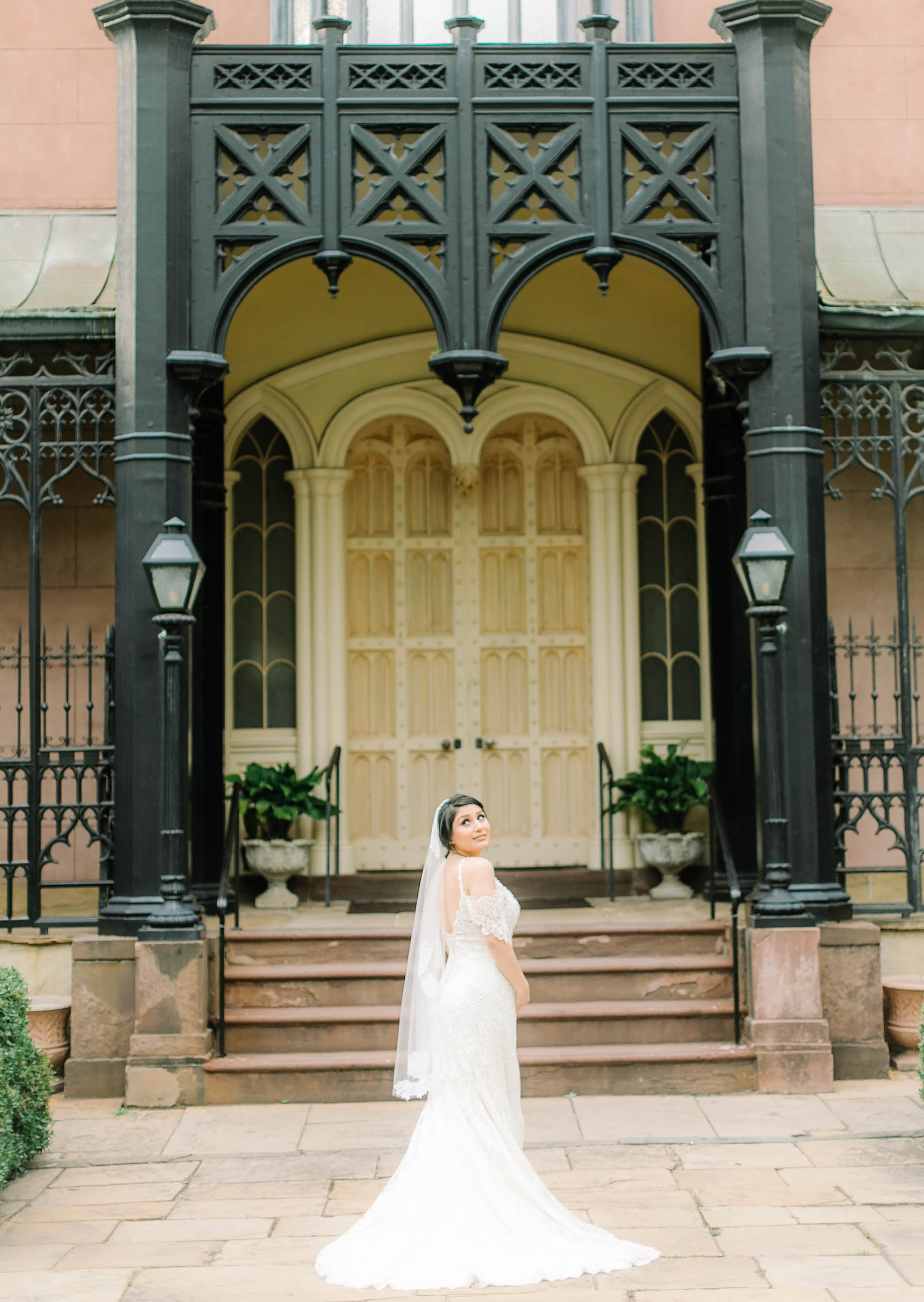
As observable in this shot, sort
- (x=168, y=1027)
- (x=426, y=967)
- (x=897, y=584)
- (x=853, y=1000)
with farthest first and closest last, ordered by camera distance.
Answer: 1. (x=897, y=584)
2. (x=853, y=1000)
3. (x=168, y=1027)
4. (x=426, y=967)

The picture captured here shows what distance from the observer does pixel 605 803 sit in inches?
425

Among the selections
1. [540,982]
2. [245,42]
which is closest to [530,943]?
[540,982]

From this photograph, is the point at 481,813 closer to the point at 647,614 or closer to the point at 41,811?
the point at 41,811

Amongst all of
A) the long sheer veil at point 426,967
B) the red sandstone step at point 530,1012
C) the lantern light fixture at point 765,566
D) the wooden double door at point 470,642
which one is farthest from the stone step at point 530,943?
the long sheer veil at point 426,967

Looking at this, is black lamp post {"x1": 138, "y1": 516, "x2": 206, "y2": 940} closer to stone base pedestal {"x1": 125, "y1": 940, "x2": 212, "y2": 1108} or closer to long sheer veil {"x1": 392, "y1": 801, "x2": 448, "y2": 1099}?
stone base pedestal {"x1": 125, "y1": 940, "x2": 212, "y2": 1108}

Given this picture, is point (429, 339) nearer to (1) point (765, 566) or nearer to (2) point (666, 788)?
(2) point (666, 788)

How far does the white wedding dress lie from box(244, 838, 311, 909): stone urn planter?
4.43 m

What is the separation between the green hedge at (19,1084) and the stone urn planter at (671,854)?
15.7 feet

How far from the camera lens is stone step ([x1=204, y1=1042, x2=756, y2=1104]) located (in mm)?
7773

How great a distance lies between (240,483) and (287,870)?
2983 mm

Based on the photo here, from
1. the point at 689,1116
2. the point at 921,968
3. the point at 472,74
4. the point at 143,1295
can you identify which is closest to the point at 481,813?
the point at 143,1295

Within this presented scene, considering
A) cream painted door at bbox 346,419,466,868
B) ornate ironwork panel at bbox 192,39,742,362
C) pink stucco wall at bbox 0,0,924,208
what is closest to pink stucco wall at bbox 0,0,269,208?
pink stucco wall at bbox 0,0,924,208

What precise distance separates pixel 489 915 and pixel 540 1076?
8.62 ft

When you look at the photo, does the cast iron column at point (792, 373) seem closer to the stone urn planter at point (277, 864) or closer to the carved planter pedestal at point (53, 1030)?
the stone urn planter at point (277, 864)
